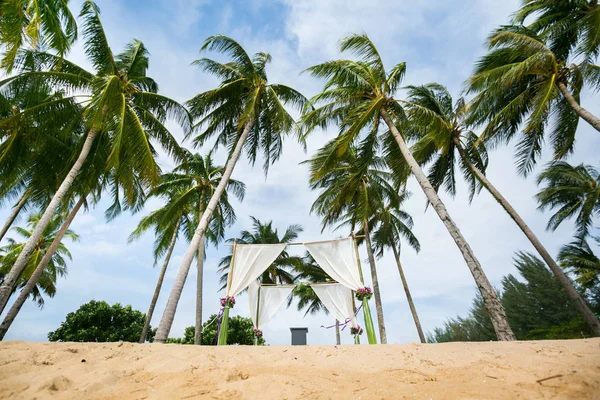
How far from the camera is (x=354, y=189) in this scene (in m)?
10.7

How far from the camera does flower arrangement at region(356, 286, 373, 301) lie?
24.2ft

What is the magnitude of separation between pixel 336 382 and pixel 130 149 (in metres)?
7.32

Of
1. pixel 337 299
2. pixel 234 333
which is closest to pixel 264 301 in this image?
pixel 337 299

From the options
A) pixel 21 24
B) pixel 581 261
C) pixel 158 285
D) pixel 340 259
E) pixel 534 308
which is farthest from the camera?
pixel 534 308

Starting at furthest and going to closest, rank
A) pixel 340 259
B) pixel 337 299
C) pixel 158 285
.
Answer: pixel 158 285
pixel 337 299
pixel 340 259

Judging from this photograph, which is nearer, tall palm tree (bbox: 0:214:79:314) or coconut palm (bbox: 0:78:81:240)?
coconut palm (bbox: 0:78:81:240)

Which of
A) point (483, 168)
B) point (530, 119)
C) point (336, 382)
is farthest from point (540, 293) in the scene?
point (336, 382)

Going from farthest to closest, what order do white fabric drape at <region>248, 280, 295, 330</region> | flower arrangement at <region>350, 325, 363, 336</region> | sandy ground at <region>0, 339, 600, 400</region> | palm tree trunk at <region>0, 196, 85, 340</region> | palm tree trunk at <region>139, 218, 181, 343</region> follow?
1. palm tree trunk at <region>139, 218, 181, 343</region>
2. white fabric drape at <region>248, 280, 295, 330</region>
3. palm tree trunk at <region>0, 196, 85, 340</region>
4. flower arrangement at <region>350, 325, 363, 336</region>
5. sandy ground at <region>0, 339, 600, 400</region>

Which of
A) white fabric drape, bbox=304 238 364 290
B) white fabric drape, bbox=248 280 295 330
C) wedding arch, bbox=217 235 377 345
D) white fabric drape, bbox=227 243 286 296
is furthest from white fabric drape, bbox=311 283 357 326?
white fabric drape, bbox=227 243 286 296

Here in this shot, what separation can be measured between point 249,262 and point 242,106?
5.54 metres

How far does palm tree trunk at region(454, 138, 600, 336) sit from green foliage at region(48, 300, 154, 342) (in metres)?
20.3

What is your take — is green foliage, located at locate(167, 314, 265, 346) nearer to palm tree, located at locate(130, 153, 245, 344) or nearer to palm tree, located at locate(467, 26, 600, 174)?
palm tree, located at locate(130, 153, 245, 344)

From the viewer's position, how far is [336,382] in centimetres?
275

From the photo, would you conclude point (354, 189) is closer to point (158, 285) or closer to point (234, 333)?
point (158, 285)
